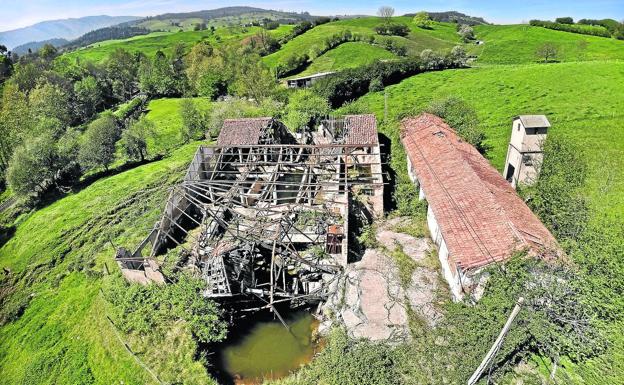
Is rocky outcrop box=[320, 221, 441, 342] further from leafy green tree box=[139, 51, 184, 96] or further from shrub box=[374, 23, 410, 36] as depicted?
shrub box=[374, 23, 410, 36]

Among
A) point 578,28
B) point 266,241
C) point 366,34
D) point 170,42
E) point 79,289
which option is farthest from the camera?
point 170,42

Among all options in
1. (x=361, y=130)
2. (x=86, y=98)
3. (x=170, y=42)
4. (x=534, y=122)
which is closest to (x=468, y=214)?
(x=534, y=122)

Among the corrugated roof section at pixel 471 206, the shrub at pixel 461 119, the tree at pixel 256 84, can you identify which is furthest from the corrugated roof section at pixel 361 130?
the tree at pixel 256 84

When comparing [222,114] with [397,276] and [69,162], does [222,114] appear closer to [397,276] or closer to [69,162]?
[69,162]

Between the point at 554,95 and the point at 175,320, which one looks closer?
the point at 175,320

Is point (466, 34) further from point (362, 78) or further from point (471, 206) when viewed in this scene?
point (471, 206)

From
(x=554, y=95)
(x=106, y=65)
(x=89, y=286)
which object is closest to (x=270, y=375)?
(x=89, y=286)

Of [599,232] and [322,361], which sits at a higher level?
[599,232]
